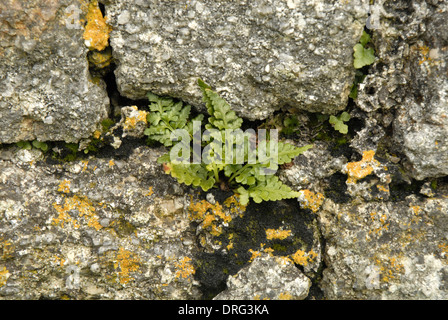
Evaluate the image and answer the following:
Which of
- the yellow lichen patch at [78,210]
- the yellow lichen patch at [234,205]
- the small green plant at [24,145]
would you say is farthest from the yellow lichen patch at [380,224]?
the small green plant at [24,145]

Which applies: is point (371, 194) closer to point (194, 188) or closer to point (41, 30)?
point (194, 188)

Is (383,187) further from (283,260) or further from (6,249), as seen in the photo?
(6,249)

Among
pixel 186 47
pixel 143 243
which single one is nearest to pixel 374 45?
pixel 186 47

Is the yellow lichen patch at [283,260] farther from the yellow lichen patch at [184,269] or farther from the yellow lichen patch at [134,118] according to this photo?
the yellow lichen patch at [134,118]

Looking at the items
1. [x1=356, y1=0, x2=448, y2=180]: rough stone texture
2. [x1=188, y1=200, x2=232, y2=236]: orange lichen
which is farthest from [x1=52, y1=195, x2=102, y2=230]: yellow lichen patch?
[x1=356, y1=0, x2=448, y2=180]: rough stone texture

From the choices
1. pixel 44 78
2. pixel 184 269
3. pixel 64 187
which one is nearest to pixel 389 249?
pixel 184 269

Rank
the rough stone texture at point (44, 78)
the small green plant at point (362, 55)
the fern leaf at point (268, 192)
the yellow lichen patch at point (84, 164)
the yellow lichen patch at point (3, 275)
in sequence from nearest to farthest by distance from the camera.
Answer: the rough stone texture at point (44, 78) → the small green plant at point (362, 55) → the fern leaf at point (268, 192) → the yellow lichen patch at point (3, 275) → the yellow lichen patch at point (84, 164)
